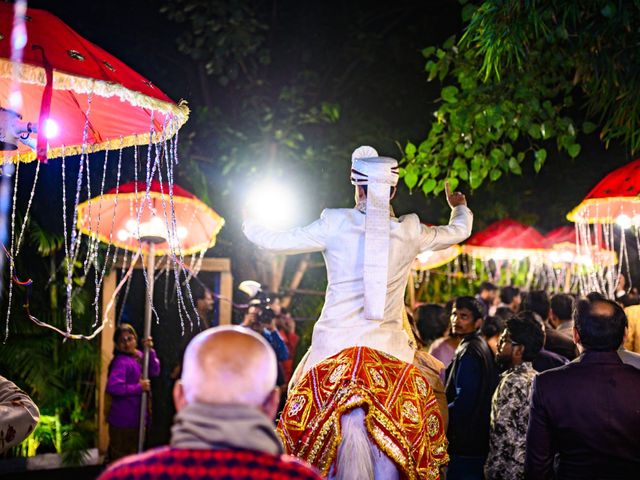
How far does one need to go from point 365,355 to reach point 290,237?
0.81 meters

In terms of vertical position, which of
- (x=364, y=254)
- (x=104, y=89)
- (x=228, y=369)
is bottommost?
(x=228, y=369)

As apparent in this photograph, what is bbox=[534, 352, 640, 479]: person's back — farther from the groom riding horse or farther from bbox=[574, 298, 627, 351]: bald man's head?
the groom riding horse

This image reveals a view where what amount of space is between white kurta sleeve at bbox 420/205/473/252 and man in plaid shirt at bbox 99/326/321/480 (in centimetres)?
267

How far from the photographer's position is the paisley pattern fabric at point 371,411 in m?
4.14

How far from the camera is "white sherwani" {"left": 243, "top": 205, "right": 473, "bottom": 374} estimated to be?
14.6ft

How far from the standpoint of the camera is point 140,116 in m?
4.68

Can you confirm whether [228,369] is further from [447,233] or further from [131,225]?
[131,225]

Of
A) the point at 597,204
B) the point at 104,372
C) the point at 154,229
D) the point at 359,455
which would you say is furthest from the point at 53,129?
the point at 104,372

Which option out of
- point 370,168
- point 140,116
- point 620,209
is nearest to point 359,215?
point 370,168

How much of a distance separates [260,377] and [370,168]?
2567 mm

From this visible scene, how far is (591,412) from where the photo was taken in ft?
12.2

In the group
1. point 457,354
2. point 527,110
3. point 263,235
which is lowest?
point 457,354

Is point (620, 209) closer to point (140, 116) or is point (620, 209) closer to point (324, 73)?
point (140, 116)

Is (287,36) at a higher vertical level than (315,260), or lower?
higher
